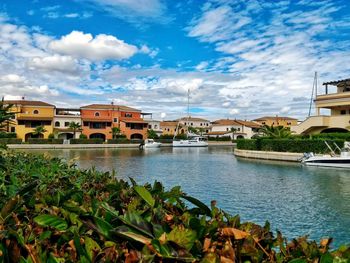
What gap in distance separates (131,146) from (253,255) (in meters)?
68.4

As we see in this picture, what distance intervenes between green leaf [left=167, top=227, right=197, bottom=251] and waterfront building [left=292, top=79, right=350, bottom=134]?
4566cm

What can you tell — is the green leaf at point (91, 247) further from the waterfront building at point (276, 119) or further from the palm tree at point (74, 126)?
the waterfront building at point (276, 119)

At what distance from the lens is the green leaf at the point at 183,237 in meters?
1.48

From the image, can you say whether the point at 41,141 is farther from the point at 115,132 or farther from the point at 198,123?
the point at 198,123

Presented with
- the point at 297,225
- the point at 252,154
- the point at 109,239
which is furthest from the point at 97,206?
the point at 252,154

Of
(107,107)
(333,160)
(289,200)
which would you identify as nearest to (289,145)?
(333,160)

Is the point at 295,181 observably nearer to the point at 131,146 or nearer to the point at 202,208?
the point at 202,208

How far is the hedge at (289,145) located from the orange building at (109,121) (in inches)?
1494

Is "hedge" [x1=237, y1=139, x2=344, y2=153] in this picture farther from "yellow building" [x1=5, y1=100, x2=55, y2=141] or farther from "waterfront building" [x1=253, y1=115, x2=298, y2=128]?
"waterfront building" [x1=253, y1=115, x2=298, y2=128]

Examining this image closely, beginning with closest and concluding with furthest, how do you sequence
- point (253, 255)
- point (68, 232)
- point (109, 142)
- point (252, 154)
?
1. point (253, 255)
2. point (68, 232)
3. point (252, 154)
4. point (109, 142)

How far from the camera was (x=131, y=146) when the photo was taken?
227 feet

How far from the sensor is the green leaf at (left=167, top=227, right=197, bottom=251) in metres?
1.48

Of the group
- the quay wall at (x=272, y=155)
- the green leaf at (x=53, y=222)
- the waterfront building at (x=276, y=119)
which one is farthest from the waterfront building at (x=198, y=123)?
the green leaf at (x=53, y=222)

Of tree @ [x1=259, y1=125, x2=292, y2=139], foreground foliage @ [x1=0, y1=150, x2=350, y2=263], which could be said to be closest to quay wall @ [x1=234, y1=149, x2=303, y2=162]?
tree @ [x1=259, y1=125, x2=292, y2=139]
